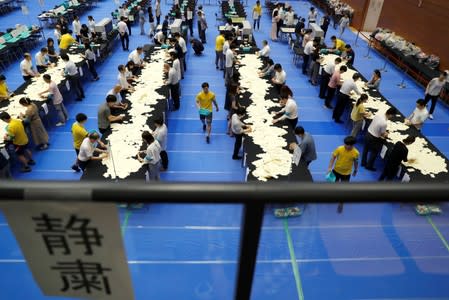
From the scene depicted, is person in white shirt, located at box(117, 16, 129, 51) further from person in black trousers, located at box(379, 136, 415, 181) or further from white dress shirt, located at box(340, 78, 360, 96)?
person in black trousers, located at box(379, 136, 415, 181)

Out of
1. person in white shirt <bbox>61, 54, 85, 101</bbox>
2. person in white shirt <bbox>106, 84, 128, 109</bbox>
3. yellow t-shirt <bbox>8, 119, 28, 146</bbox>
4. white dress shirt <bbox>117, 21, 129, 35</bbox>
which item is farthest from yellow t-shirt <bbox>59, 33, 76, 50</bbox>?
yellow t-shirt <bbox>8, 119, 28, 146</bbox>

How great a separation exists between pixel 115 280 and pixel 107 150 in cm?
625

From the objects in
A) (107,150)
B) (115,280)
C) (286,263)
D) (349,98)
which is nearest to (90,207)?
(115,280)

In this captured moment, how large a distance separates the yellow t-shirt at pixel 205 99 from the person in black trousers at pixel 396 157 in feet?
16.5

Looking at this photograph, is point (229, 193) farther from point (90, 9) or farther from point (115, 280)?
point (90, 9)

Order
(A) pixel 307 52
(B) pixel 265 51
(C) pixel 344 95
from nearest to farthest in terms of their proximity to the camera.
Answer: (C) pixel 344 95, (B) pixel 265 51, (A) pixel 307 52

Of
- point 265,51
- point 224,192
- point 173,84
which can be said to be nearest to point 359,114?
point 265,51

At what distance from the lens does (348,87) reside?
10242mm

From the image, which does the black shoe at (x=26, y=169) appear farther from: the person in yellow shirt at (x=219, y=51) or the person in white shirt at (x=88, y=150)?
the person in yellow shirt at (x=219, y=51)

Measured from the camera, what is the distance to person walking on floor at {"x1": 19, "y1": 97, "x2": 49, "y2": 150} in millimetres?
8296

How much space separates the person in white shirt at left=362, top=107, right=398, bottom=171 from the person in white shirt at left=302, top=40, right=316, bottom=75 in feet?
20.8

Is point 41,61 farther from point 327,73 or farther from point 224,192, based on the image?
point 224,192

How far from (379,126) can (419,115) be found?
161 centimetres

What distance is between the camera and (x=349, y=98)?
414 inches
